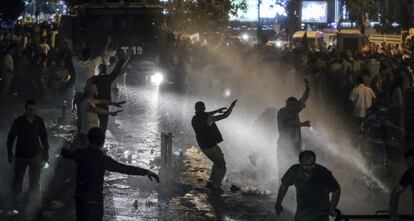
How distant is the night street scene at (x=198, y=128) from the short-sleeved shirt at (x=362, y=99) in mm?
30

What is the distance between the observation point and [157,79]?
106 feet

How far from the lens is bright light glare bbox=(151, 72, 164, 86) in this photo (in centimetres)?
3142

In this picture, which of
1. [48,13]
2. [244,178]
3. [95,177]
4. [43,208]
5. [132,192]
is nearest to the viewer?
[95,177]

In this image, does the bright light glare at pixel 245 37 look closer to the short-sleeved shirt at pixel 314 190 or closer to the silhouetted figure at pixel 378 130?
the silhouetted figure at pixel 378 130

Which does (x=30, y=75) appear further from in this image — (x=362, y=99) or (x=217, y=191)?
(x=217, y=191)

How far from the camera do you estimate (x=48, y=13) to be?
11675 centimetres

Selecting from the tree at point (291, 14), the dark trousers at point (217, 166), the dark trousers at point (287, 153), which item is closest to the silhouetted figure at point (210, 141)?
the dark trousers at point (217, 166)

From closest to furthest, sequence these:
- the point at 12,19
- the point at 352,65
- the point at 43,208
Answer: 1. the point at 43,208
2. the point at 352,65
3. the point at 12,19

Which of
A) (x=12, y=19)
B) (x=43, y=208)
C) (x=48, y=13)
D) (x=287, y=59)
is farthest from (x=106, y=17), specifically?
(x=48, y=13)

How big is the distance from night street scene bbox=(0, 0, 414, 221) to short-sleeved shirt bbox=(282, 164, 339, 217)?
0.04ft

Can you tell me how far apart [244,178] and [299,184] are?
18.5 feet

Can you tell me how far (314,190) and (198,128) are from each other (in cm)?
488

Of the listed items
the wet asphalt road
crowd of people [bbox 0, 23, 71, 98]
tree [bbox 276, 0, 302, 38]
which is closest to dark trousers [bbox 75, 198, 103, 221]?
the wet asphalt road

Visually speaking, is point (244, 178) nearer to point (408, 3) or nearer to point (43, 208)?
point (43, 208)
